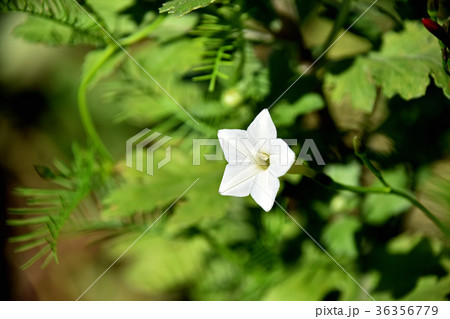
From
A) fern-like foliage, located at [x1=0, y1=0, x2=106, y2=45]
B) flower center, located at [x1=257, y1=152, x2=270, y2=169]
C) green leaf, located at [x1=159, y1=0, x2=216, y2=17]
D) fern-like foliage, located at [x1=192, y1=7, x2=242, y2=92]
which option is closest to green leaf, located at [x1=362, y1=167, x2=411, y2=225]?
flower center, located at [x1=257, y1=152, x2=270, y2=169]

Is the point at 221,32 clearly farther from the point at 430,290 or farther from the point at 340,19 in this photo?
the point at 430,290

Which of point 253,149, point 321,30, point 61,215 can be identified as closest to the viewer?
point 253,149

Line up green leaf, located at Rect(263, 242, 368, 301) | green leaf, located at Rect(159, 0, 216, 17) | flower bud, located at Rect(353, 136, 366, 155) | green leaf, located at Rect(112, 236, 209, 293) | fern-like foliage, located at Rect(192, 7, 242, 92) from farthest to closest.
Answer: green leaf, located at Rect(112, 236, 209, 293)
green leaf, located at Rect(263, 242, 368, 301)
fern-like foliage, located at Rect(192, 7, 242, 92)
flower bud, located at Rect(353, 136, 366, 155)
green leaf, located at Rect(159, 0, 216, 17)

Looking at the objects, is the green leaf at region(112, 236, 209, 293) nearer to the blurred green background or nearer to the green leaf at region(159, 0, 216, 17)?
the blurred green background

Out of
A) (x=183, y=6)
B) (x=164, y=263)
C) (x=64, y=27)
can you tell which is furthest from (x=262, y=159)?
(x=164, y=263)

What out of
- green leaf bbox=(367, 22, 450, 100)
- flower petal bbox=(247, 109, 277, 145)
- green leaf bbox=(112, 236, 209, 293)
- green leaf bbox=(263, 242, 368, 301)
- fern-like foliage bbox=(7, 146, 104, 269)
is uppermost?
flower petal bbox=(247, 109, 277, 145)

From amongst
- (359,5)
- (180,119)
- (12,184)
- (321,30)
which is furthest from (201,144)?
(12,184)
